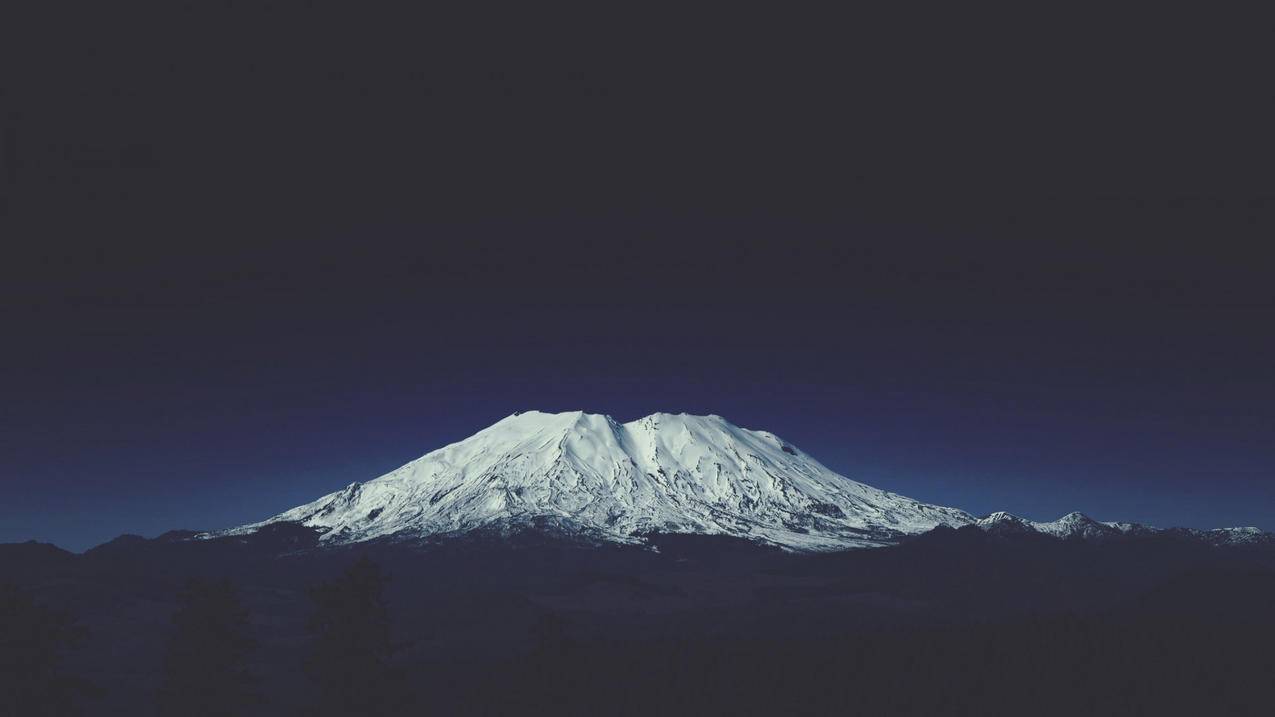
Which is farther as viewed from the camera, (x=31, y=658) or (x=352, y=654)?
(x=352, y=654)

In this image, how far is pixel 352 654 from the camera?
79.2 ft

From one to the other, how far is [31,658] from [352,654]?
707cm

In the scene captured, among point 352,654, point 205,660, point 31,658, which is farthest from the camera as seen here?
point 205,660

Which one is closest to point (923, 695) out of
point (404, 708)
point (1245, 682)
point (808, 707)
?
point (808, 707)

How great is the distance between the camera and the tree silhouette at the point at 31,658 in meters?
20.8

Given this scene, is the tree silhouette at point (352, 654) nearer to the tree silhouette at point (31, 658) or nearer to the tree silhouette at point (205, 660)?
the tree silhouette at point (205, 660)

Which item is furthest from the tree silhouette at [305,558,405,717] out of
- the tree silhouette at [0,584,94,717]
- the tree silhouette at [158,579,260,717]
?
the tree silhouette at [0,584,94,717]

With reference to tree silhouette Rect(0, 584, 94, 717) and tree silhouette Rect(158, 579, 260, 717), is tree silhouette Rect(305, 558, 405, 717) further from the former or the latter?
tree silhouette Rect(0, 584, 94, 717)

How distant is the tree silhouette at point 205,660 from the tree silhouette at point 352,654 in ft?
6.18

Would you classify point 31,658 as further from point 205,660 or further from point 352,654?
point 352,654

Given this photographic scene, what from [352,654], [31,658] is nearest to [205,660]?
[352,654]

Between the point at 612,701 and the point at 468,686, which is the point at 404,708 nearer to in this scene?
the point at 612,701

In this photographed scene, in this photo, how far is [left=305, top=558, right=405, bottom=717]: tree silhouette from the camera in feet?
77.8

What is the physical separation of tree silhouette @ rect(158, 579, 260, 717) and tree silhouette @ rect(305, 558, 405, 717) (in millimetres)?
1883
